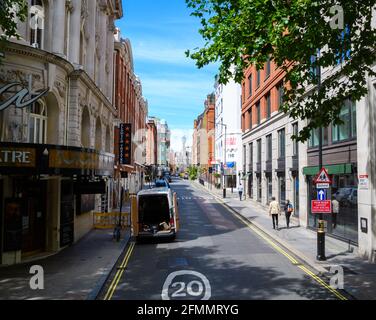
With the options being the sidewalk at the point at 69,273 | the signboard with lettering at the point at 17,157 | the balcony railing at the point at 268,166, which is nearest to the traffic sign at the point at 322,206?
the sidewalk at the point at 69,273

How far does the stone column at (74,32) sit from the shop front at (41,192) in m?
5.11

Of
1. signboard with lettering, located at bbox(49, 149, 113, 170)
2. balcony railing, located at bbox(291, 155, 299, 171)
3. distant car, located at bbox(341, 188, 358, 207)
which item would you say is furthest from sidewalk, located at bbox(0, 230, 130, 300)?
balcony railing, located at bbox(291, 155, 299, 171)

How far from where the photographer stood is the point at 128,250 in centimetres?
1834

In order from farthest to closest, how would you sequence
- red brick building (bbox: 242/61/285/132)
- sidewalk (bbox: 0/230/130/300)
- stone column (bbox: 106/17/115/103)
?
red brick building (bbox: 242/61/285/132) < stone column (bbox: 106/17/115/103) < sidewalk (bbox: 0/230/130/300)

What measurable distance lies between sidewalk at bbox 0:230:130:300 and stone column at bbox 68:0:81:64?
8724mm

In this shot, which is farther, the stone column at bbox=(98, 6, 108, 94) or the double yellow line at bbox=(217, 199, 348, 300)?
the stone column at bbox=(98, 6, 108, 94)

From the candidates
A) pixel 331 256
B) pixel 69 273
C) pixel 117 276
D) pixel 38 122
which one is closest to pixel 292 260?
pixel 331 256

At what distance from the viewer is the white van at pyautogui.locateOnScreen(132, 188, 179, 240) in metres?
19.9

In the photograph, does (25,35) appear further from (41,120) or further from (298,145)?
(298,145)

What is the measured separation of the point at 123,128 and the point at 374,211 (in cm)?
2451

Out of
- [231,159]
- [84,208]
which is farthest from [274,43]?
[231,159]

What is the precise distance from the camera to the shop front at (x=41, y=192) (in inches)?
511

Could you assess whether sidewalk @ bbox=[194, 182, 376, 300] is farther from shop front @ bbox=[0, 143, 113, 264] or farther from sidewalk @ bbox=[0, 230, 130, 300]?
shop front @ bbox=[0, 143, 113, 264]

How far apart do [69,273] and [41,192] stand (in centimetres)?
514
